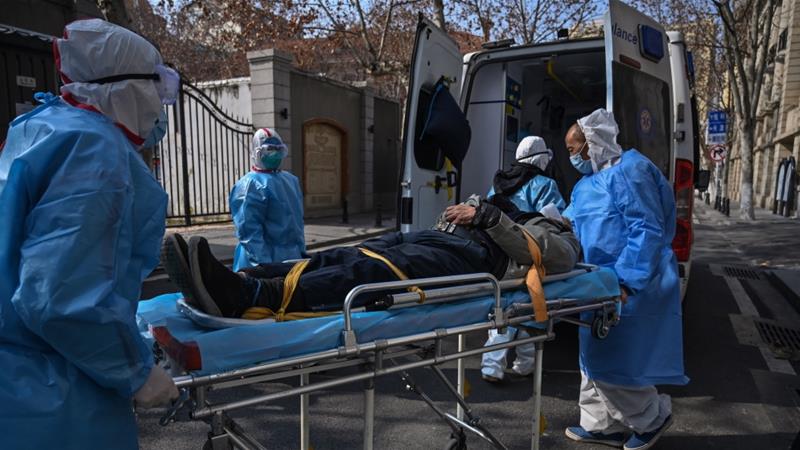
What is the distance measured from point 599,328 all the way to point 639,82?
6.86 ft

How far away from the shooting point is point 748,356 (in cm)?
437

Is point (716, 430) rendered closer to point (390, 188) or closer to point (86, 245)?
point (86, 245)

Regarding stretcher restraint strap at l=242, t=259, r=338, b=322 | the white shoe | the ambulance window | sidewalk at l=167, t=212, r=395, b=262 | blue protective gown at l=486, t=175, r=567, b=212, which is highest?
the ambulance window

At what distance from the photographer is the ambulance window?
3.68 m

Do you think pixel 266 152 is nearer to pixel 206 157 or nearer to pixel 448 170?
pixel 448 170

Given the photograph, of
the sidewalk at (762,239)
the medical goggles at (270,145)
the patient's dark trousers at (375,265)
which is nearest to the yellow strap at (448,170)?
the medical goggles at (270,145)

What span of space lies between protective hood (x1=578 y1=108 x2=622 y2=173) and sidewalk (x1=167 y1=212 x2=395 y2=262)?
256 inches

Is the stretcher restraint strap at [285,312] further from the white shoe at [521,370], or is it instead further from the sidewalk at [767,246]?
the sidewalk at [767,246]

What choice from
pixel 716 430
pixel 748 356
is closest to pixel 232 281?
pixel 716 430

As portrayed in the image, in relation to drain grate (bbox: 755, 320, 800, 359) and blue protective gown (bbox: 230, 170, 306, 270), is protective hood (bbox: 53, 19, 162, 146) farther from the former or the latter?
drain grate (bbox: 755, 320, 800, 359)

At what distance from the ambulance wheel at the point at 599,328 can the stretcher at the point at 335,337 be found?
14 cm

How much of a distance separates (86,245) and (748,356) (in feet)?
15.8

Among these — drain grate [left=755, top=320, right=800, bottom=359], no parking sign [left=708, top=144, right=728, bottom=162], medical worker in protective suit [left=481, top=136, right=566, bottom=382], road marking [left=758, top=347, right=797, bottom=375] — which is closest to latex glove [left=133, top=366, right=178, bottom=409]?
medical worker in protective suit [left=481, top=136, right=566, bottom=382]

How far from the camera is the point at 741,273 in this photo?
26.6ft
